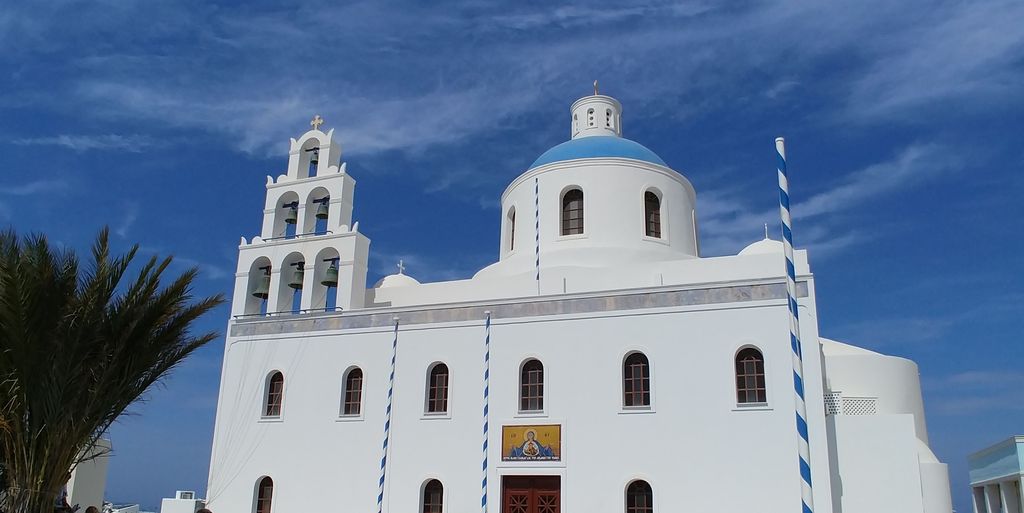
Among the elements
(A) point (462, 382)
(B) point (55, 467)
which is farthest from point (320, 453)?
(B) point (55, 467)

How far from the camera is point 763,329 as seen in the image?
13031mm

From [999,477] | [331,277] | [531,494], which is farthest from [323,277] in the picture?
[999,477]

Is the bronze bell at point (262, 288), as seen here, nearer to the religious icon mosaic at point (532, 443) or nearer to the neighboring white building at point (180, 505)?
the neighboring white building at point (180, 505)

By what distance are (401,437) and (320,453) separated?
6.11 feet

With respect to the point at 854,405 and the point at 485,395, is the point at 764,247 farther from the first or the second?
the point at 485,395

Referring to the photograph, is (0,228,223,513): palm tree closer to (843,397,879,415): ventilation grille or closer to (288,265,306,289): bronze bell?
(288,265,306,289): bronze bell

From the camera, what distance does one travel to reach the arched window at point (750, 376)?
12.9 meters

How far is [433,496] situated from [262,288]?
257 inches

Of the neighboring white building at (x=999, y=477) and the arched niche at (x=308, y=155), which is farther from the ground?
the arched niche at (x=308, y=155)

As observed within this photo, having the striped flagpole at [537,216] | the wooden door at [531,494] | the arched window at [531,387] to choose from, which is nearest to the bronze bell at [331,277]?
the striped flagpole at [537,216]

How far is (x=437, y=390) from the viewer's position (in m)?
15.1

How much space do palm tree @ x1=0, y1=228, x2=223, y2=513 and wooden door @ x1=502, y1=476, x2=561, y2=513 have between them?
636 cm

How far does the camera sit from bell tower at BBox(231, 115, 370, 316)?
55.2 ft

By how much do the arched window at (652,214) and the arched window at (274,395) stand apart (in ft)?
29.3
